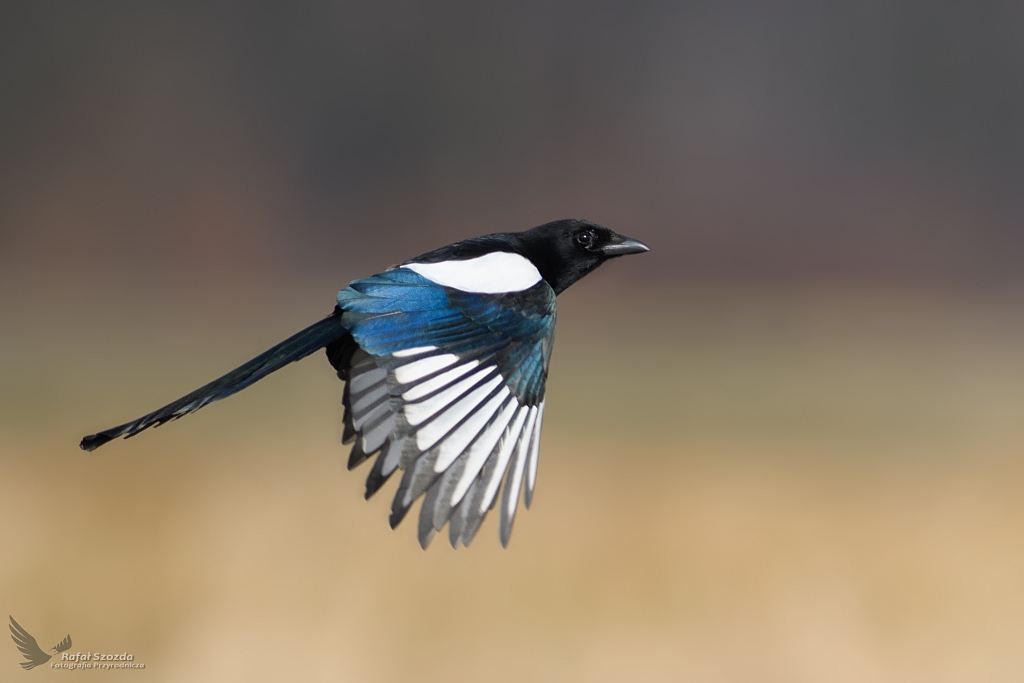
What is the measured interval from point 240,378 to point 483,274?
0.22 meters

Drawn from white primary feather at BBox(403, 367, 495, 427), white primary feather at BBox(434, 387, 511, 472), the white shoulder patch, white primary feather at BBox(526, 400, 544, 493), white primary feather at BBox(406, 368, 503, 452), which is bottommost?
white primary feather at BBox(526, 400, 544, 493)

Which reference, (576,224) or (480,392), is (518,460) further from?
(576,224)

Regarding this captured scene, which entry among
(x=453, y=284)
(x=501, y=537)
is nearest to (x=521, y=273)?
(x=453, y=284)

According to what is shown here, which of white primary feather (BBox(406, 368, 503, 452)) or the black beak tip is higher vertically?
the black beak tip

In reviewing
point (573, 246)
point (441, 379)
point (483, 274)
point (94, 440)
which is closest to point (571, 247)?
point (573, 246)

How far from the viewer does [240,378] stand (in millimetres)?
684

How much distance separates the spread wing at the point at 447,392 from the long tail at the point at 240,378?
0.03m

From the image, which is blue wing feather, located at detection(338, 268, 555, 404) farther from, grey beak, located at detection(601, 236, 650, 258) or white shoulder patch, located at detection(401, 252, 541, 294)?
grey beak, located at detection(601, 236, 650, 258)

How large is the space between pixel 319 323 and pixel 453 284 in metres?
0.11

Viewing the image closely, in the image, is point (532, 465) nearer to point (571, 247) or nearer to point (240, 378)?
point (240, 378)

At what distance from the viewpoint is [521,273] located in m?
0.84

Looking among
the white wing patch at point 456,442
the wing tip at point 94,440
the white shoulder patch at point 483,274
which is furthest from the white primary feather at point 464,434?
the wing tip at point 94,440

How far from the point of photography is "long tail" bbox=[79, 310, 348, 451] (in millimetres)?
610

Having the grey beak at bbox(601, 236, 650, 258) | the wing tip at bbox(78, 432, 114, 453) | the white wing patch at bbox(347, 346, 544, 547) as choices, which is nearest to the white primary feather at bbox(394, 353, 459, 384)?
the white wing patch at bbox(347, 346, 544, 547)
